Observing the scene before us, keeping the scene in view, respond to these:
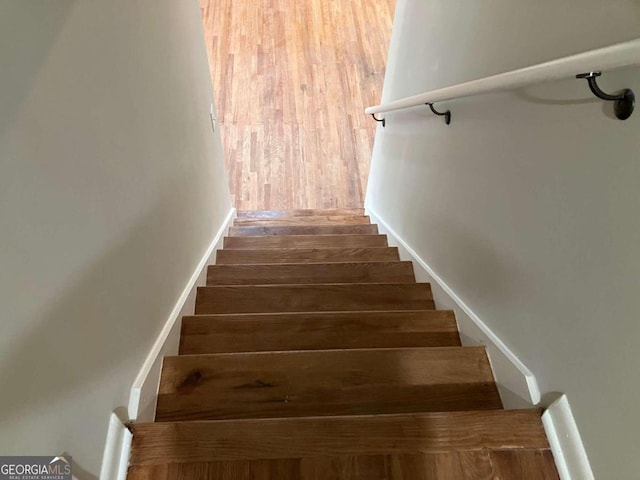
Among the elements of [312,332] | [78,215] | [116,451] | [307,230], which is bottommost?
[307,230]

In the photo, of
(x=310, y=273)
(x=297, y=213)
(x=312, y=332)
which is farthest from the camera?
(x=297, y=213)

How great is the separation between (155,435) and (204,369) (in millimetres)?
308

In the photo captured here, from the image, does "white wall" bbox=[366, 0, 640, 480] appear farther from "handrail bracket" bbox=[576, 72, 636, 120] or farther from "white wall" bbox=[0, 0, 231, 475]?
"white wall" bbox=[0, 0, 231, 475]

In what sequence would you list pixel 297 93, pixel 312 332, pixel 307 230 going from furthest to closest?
pixel 297 93 < pixel 307 230 < pixel 312 332

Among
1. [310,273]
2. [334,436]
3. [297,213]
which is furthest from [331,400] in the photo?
[297,213]

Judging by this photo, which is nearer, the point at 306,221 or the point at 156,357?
the point at 156,357

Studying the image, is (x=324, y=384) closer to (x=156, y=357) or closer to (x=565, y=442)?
(x=156, y=357)

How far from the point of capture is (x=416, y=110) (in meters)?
2.19

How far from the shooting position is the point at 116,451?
98 centimetres

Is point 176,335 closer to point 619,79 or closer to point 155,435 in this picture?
point 155,435

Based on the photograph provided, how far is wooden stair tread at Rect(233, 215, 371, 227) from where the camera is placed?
362cm

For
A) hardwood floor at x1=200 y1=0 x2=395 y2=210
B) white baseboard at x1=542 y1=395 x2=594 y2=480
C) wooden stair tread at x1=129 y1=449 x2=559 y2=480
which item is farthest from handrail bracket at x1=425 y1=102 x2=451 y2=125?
hardwood floor at x1=200 y1=0 x2=395 y2=210

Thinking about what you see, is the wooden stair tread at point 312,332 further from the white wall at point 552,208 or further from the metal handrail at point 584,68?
the metal handrail at point 584,68

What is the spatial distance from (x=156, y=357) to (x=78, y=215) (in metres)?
0.60
